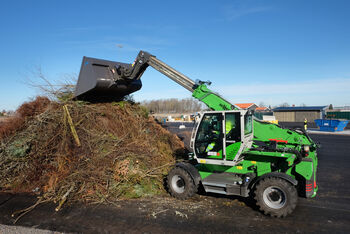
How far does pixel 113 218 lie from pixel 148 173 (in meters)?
2.12

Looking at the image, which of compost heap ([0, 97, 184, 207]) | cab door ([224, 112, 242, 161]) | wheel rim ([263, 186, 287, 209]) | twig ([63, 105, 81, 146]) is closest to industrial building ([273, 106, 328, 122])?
compost heap ([0, 97, 184, 207])

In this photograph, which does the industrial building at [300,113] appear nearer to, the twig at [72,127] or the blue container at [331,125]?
the blue container at [331,125]

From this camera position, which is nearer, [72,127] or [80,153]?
[80,153]

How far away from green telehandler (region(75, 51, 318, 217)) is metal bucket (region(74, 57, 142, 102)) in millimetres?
2316

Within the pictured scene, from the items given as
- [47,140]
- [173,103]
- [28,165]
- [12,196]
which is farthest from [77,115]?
[173,103]

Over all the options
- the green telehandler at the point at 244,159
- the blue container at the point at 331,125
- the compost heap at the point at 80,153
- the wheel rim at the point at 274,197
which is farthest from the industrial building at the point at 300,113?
the wheel rim at the point at 274,197

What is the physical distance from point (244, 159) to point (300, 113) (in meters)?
39.9

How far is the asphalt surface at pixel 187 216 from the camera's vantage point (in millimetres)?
4805

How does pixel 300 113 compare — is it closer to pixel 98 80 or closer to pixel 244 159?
pixel 244 159

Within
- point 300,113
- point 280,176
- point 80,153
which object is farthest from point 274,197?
point 300,113

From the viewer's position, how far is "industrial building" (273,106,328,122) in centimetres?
3991

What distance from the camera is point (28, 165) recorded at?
7.57 m

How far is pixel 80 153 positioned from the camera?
7375mm

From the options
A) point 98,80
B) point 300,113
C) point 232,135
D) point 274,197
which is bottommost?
point 274,197
